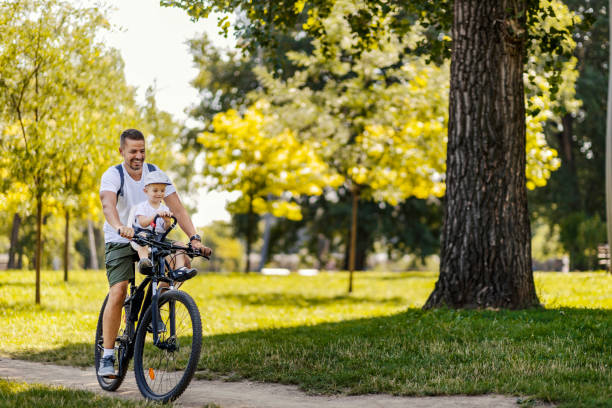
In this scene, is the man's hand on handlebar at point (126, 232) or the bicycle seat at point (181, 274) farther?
the bicycle seat at point (181, 274)

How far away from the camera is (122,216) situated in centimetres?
589

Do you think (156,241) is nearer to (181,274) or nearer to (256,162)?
(181,274)

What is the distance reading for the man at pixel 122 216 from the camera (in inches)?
227

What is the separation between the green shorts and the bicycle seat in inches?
19.9

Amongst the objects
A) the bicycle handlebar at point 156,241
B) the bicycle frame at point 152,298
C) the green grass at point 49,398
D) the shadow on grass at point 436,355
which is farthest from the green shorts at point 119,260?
the shadow on grass at point 436,355

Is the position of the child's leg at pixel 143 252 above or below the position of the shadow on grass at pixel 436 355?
above

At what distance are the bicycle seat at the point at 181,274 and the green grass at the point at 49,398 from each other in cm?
93

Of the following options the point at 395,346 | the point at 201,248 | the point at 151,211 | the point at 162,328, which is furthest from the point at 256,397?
the point at 395,346

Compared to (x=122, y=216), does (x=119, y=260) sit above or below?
below

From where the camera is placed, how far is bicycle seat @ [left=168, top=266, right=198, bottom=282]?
5422 millimetres

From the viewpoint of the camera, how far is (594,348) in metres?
7.04

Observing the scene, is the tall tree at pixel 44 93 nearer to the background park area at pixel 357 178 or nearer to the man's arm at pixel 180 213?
the background park area at pixel 357 178

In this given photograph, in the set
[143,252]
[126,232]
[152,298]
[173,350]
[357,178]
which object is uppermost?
[357,178]

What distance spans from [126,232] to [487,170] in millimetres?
5488
